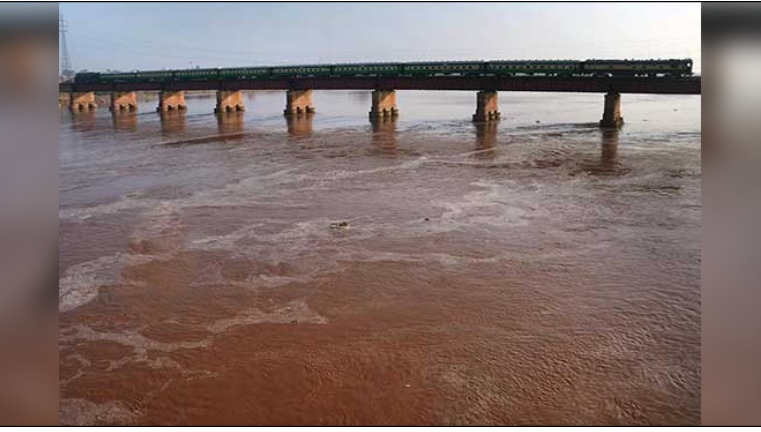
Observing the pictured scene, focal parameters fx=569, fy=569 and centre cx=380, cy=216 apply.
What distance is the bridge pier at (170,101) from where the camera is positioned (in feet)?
175

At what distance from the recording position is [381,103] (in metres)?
41.9

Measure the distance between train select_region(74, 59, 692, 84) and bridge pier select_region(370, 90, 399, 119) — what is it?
4.72 feet

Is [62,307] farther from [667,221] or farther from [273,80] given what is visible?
[273,80]

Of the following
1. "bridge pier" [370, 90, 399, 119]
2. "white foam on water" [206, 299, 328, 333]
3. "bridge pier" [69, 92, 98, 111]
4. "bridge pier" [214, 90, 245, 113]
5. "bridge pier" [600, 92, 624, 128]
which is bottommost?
"white foam on water" [206, 299, 328, 333]

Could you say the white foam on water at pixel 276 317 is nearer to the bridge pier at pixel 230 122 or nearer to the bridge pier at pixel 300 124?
the bridge pier at pixel 300 124

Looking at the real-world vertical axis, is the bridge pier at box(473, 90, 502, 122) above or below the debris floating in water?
above

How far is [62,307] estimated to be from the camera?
29.2 feet

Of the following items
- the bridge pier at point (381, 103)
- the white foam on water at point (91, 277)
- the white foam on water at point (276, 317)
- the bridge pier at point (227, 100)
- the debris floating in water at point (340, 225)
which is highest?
the bridge pier at point (227, 100)

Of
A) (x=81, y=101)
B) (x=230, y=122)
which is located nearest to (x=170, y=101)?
(x=81, y=101)

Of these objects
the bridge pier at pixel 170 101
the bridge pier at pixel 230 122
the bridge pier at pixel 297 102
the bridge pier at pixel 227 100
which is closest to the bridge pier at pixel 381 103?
the bridge pier at pixel 297 102

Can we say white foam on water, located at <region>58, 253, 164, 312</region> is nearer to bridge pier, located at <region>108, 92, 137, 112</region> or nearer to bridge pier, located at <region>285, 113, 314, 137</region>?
bridge pier, located at <region>285, 113, 314, 137</region>

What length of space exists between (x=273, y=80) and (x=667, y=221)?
3789 centimetres

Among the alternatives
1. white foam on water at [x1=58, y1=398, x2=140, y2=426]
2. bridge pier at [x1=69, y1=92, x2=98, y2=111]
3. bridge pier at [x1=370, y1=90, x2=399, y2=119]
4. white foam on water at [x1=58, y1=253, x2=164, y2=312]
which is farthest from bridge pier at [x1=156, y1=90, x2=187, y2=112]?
white foam on water at [x1=58, y1=398, x2=140, y2=426]

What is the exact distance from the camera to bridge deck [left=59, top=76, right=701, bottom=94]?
30453 millimetres
